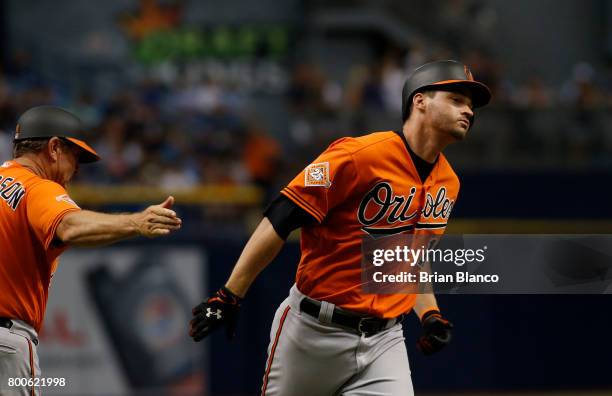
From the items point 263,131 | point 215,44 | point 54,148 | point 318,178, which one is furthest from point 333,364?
point 215,44

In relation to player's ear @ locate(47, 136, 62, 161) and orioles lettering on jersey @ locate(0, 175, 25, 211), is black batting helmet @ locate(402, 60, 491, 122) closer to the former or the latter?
player's ear @ locate(47, 136, 62, 161)

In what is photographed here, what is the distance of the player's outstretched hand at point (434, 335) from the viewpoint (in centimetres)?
480

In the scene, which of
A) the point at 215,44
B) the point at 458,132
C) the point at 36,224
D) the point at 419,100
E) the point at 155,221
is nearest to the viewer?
the point at 155,221

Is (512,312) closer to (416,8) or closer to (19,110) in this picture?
(19,110)

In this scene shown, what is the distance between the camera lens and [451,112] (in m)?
4.60

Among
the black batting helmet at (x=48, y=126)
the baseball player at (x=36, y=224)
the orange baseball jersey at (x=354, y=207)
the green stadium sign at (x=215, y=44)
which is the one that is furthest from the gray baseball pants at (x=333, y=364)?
the green stadium sign at (x=215, y=44)

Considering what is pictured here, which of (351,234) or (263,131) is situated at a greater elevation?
(263,131)

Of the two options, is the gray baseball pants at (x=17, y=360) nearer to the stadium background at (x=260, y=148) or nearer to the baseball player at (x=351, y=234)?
the baseball player at (x=351, y=234)

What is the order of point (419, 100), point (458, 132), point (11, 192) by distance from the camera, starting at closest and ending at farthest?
1. point (11, 192)
2. point (458, 132)
3. point (419, 100)

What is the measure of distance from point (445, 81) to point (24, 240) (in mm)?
2054

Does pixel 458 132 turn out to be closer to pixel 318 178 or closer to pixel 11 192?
pixel 318 178

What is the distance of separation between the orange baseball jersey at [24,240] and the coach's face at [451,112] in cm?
171

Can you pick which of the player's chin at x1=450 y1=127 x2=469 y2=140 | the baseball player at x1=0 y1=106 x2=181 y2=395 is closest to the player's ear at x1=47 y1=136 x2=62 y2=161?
the baseball player at x1=0 y1=106 x2=181 y2=395

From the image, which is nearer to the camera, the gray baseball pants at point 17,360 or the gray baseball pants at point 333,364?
the gray baseball pants at point 17,360
